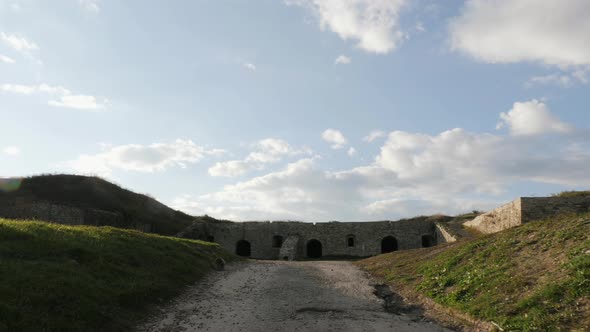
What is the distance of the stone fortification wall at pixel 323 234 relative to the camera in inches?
1452

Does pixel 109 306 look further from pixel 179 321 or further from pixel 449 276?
pixel 449 276

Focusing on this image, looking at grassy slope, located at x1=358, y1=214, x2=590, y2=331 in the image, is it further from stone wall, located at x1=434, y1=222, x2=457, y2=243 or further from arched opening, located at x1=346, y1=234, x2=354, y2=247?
arched opening, located at x1=346, y1=234, x2=354, y2=247

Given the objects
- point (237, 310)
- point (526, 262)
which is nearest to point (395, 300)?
point (526, 262)

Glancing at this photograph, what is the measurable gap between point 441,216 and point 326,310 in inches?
1152

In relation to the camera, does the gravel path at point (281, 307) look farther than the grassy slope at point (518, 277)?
Yes

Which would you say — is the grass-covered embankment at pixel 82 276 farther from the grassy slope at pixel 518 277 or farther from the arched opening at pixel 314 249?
the arched opening at pixel 314 249

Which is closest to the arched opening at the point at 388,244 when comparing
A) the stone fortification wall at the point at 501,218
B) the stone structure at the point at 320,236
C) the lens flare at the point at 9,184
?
the stone structure at the point at 320,236

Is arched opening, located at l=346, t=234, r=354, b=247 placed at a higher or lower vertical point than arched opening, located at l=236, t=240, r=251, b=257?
higher

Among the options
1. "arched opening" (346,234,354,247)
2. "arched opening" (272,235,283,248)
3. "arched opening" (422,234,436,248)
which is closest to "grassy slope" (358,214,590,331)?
"arched opening" (422,234,436,248)

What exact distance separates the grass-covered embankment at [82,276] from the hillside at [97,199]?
680 inches

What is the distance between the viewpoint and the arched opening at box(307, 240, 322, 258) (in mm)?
41281

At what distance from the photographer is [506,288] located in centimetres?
1095

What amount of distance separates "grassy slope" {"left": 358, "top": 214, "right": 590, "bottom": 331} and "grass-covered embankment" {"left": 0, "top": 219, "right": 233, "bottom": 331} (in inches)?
330

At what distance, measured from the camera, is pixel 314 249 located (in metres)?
41.7
